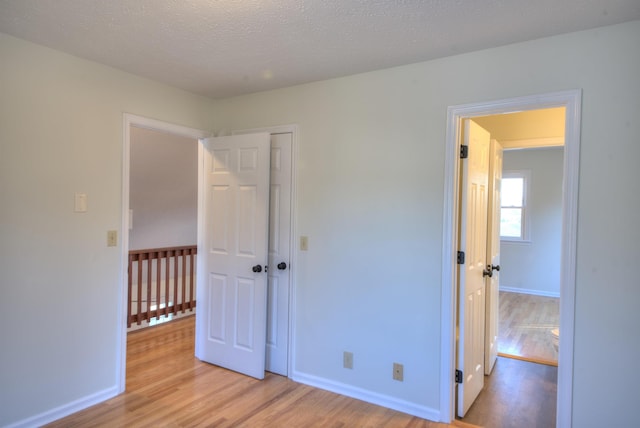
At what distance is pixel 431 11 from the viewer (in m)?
1.90

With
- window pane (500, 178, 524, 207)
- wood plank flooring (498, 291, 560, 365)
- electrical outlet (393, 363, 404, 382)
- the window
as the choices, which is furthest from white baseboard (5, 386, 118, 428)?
window pane (500, 178, 524, 207)

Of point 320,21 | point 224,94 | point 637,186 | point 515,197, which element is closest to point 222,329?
point 224,94

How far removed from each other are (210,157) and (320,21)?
6.05ft

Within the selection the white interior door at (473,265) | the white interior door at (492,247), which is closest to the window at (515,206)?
the white interior door at (492,247)

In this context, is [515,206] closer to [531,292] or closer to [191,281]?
[531,292]

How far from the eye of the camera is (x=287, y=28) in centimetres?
211

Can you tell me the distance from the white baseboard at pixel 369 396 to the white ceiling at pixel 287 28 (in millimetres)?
2344

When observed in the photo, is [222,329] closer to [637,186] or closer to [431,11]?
[431,11]

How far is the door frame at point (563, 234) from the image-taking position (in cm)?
213

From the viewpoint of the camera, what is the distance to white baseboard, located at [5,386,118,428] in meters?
2.42

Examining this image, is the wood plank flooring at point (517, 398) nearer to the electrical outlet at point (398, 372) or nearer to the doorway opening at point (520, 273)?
the doorway opening at point (520, 273)

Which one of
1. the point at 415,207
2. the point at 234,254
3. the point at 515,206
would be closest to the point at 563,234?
the point at 415,207

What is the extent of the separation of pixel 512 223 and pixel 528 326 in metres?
2.59

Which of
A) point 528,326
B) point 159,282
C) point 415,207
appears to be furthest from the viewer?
point 528,326
